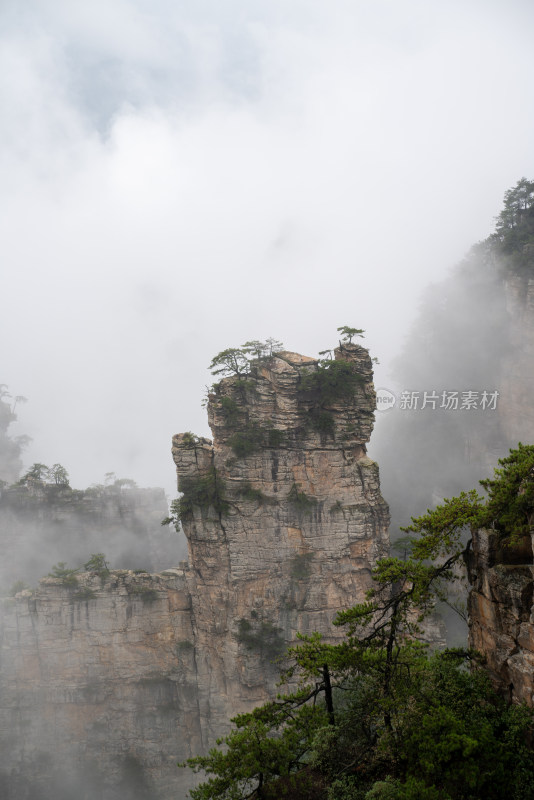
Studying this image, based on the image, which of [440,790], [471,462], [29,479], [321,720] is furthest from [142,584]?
[471,462]

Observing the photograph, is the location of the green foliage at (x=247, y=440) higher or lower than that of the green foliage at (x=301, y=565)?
higher

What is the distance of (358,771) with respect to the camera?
34.5 ft

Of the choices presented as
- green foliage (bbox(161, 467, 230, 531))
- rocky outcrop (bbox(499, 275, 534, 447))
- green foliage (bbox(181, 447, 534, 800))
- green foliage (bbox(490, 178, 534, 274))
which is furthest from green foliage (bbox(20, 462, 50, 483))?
green foliage (bbox(490, 178, 534, 274))

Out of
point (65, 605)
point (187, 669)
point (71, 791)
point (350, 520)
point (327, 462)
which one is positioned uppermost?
point (327, 462)

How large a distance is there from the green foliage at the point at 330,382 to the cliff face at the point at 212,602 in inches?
3.4

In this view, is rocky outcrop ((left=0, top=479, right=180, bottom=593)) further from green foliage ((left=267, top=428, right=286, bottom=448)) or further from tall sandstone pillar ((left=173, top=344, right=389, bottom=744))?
green foliage ((left=267, top=428, right=286, bottom=448))

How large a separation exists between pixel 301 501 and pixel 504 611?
1813cm

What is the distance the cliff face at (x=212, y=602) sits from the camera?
92.9 ft

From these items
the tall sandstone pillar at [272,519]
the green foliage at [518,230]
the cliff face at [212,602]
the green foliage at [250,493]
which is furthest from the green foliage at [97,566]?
the green foliage at [518,230]

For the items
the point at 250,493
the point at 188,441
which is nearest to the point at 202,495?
the point at 250,493

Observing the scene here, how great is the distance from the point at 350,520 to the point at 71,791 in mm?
25393

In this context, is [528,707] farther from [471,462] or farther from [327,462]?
[471,462]

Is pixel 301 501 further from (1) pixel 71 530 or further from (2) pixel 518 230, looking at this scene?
(2) pixel 518 230

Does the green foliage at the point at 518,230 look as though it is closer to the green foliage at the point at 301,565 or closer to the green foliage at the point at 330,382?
the green foliage at the point at 330,382
